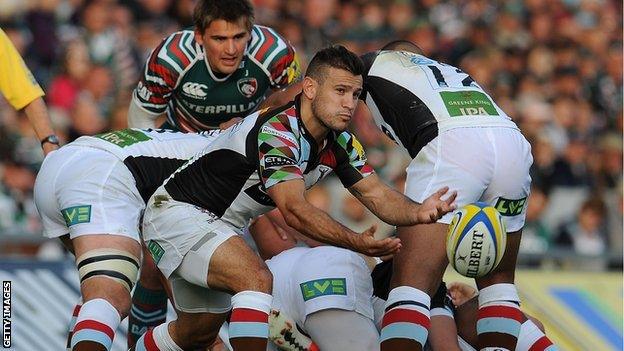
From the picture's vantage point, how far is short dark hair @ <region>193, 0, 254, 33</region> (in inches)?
351

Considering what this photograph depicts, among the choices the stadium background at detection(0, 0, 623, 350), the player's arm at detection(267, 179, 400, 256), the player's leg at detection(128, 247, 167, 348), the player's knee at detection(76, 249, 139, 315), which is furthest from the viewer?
the stadium background at detection(0, 0, 623, 350)

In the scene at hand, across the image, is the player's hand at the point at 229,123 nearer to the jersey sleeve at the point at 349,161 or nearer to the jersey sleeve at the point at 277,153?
the jersey sleeve at the point at 349,161

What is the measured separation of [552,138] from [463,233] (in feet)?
28.1

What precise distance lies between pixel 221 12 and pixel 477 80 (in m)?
7.60

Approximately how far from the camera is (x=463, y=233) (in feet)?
A: 24.5

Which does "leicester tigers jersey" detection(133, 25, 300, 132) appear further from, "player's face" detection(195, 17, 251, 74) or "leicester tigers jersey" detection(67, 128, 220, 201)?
"leicester tigers jersey" detection(67, 128, 220, 201)

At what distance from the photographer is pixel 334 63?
24.9 feet

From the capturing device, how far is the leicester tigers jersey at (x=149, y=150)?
838 centimetres

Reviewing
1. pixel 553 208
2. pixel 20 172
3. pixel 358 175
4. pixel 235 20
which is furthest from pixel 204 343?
pixel 553 208

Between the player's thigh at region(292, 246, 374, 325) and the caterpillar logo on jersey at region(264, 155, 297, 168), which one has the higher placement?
the caterpillar logo on jersey at region(264, 155, 297, 168)

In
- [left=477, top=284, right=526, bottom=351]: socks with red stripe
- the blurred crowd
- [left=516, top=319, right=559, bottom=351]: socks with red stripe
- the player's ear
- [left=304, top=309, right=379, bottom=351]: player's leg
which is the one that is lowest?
the blurred crowd

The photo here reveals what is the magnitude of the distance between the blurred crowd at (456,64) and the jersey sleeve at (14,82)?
8.60ft

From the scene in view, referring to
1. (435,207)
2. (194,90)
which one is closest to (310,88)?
(435,207)

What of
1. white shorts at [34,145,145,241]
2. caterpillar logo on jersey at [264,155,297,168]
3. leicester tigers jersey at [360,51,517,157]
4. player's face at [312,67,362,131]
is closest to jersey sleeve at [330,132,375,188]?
player's face at [312,67,362,131]
